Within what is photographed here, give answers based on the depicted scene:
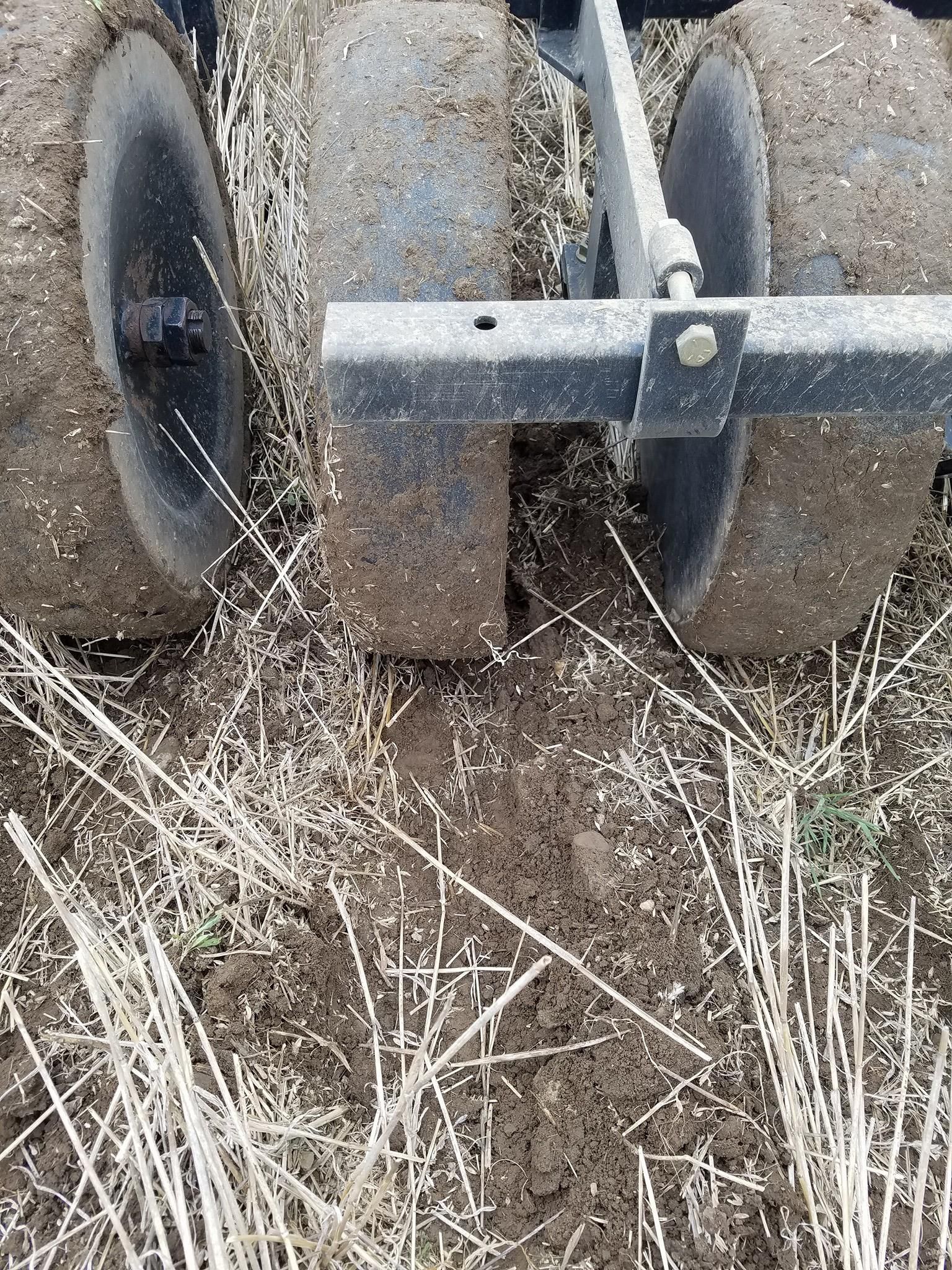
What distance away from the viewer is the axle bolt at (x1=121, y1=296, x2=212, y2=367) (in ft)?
6.26

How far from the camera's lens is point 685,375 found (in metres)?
1.16

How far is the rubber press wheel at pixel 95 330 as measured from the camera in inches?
62.0

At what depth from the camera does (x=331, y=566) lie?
5.62ft

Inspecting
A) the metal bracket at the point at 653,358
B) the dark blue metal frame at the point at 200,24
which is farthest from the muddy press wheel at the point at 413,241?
the dark blue metal frame at the point at 200,24

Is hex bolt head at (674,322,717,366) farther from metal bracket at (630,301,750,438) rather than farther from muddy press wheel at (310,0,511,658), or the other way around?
muddy press wheel at (310,0,511,658)

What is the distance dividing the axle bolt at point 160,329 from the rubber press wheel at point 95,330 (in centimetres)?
2

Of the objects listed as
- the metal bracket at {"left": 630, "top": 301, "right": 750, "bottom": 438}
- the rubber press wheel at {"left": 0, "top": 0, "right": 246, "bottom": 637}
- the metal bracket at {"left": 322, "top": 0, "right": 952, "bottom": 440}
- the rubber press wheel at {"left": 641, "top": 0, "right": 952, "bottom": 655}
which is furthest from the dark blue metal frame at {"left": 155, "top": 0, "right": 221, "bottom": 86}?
the metal bracket at {"left": 630, "top": 301, "right": 750, "bottom": 438}

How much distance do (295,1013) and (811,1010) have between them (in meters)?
1.01

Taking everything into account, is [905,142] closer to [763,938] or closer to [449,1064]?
[763,938]

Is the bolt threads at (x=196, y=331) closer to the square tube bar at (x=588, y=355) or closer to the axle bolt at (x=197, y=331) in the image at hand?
the axle bolt at (x=197, y=331)

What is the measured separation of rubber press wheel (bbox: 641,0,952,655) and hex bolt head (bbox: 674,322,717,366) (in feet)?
1.80

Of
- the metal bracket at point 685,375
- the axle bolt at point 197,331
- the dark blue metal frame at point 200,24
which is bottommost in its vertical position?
the axle bolt at point 197,331

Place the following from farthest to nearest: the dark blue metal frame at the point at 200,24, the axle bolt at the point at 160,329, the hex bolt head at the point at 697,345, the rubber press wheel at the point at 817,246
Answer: the dark blue metal frame at the point at 200,24
the axle bolt at the point at 160,329
the rubber press wheel at the point at 817,246
the hex bolt head at the point at 697,345

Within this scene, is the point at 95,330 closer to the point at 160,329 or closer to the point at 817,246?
the point at 160,329
